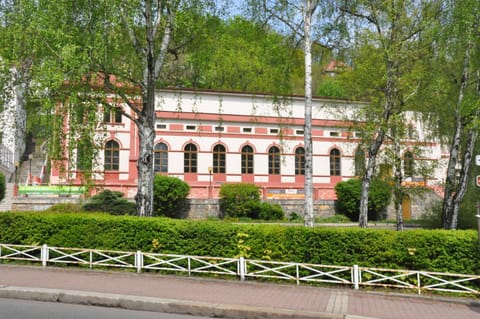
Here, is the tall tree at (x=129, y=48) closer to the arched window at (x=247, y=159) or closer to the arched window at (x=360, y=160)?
the arched window at (x=360, y=160)

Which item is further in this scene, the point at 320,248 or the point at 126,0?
the point at 126,0

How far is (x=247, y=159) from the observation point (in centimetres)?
3116

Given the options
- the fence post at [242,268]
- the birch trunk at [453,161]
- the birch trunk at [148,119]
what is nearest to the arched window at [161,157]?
the birch trunk at [148,119]

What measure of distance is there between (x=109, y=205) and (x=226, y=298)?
16.4 m

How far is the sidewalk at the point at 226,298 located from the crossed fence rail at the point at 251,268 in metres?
0.34

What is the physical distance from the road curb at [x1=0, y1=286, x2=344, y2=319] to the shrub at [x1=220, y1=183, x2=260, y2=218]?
18.7m

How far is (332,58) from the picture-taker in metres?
16.5

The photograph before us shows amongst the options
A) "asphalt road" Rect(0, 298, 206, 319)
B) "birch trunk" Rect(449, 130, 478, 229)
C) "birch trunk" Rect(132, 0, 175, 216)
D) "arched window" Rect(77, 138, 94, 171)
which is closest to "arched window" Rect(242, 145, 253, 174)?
"birch trunk" Rect(449, 130, 478, 229)

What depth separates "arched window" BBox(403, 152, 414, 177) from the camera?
714 inches

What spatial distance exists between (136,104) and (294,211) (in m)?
16.9

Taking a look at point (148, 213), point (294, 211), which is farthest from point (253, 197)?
point (148, 213)

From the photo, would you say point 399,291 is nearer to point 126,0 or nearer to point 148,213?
point 148,213

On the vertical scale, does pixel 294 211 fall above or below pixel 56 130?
below

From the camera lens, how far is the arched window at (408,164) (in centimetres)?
1814
